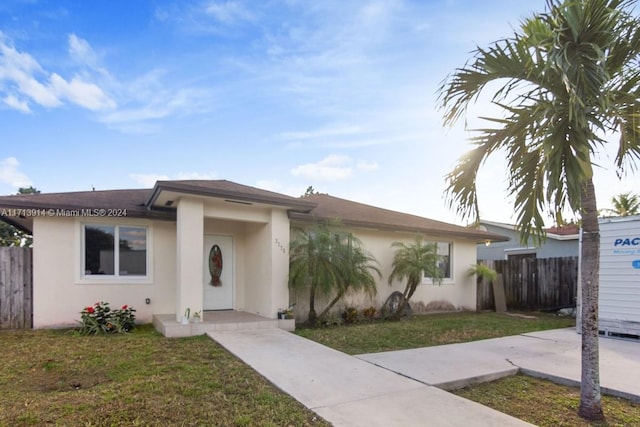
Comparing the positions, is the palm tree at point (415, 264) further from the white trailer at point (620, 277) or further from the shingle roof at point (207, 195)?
the white trailer at point (620, 277)

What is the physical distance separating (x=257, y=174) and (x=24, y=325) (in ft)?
33.1

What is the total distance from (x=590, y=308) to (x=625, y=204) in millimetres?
25143

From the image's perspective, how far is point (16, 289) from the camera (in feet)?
27.5

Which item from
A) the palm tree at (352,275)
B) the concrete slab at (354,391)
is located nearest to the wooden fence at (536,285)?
the palm tree at (352,275)

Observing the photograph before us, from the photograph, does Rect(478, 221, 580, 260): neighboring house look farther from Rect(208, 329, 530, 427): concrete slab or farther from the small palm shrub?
Rect(208, 329, 530, 427): concrete slab

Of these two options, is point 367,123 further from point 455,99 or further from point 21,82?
point 21,82

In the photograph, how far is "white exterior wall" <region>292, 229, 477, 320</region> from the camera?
36.2ft

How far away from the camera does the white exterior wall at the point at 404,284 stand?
434 inches

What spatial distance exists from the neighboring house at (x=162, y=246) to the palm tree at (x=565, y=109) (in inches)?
211

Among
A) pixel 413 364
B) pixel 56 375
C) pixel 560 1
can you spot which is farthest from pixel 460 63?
pixel 56 375

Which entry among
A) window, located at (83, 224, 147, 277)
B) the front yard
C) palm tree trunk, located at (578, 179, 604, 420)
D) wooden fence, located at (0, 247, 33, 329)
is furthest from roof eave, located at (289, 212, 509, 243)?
palm tree trunk, located at (578, 179, 604, 420)

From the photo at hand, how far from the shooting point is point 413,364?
5.82m

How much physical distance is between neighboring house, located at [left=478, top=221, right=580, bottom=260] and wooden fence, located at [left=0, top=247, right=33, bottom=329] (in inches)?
606

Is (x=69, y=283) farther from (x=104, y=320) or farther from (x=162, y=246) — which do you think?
(x=162, y=246)
